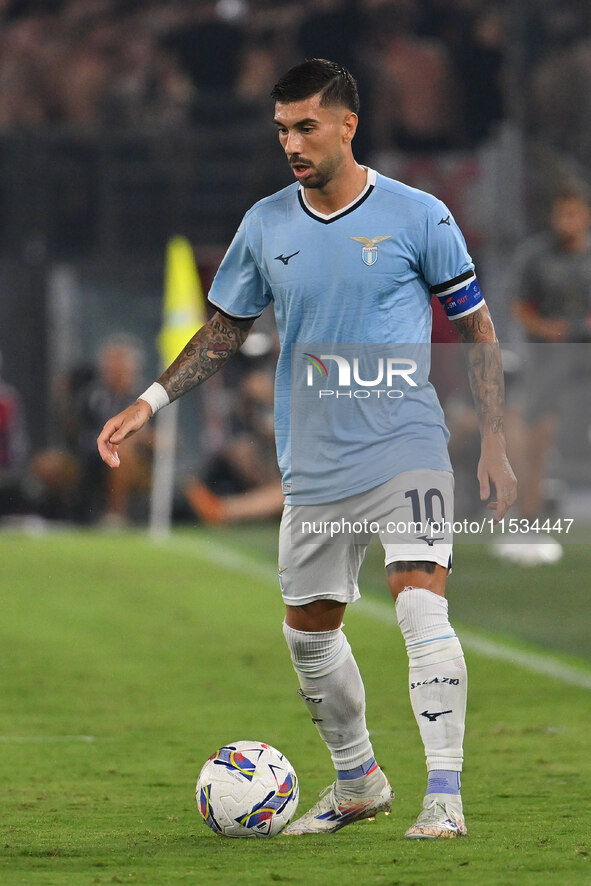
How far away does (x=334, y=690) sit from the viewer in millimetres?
4352

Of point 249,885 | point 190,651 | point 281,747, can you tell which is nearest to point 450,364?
point 190,651

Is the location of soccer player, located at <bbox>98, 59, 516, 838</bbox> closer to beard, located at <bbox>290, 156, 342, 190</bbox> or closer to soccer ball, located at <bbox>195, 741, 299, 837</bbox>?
beard, located at <bbox>290, 156, 342, 190</bbox>

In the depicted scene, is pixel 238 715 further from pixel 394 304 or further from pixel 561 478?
pixel 561 478

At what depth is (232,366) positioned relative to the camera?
18078mm

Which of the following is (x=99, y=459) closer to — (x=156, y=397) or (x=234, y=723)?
(x=234, y=723)

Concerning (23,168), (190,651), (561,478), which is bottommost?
(190,651)

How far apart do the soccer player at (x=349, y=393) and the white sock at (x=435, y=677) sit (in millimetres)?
13

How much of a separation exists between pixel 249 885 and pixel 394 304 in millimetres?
1499

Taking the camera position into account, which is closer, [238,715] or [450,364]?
[238,715]

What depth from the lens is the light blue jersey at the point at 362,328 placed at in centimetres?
421

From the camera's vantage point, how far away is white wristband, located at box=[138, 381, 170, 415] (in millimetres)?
4406

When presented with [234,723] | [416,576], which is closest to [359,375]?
[416,576]

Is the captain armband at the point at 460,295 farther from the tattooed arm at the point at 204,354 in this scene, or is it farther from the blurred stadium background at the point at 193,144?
the blurred stadium background at the point at 193,144

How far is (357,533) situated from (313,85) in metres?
1.11
